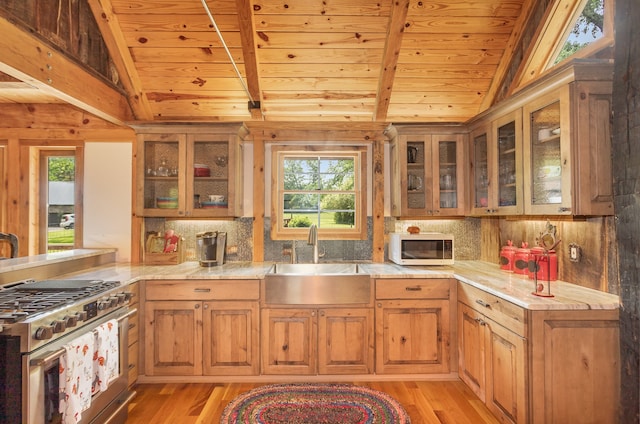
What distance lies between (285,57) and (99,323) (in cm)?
255

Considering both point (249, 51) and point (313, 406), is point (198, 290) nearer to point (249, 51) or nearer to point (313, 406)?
point (313, 406)

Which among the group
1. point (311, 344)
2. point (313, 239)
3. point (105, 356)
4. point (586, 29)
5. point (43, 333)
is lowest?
point (311, 344)

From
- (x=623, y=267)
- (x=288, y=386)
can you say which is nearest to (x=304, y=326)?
(x=288, y=386)

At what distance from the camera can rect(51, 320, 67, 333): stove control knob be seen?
1.76m

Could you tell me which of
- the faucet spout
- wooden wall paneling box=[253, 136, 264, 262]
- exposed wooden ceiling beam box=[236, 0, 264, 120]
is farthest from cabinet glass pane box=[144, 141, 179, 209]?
the faucet spout

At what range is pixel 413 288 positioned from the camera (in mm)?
2938

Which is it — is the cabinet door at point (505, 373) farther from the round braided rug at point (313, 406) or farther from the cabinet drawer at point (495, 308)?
the round braided rug at point (313, 406)

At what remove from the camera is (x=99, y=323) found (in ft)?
7.07

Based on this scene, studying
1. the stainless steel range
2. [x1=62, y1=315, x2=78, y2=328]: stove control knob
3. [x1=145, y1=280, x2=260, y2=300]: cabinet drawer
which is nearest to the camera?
the stainless steel range

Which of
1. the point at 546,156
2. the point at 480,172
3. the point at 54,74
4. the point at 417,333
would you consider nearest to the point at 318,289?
the point at 417,333

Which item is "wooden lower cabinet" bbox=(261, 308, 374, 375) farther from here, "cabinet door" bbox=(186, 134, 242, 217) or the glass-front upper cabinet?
the glass-front upper cabinet

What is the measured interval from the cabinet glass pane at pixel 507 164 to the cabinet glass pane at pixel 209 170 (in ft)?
7.98

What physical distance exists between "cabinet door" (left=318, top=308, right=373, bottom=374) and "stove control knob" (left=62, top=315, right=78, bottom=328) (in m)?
1.67

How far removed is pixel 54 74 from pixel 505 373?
362 cm
